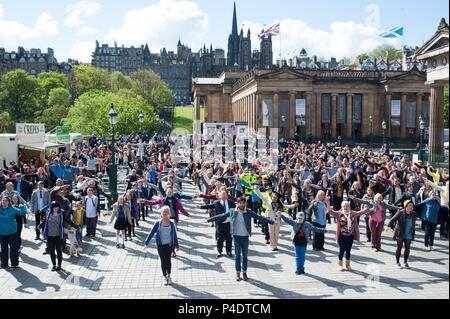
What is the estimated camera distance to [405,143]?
67188 millimetres

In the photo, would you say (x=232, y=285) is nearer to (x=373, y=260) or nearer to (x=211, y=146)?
(x=373, y=260)

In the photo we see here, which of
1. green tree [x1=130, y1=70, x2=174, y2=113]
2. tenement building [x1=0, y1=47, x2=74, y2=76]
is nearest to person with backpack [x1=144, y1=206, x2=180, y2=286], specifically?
green tree [x1=130, y1=70, x2=174, y2=113]

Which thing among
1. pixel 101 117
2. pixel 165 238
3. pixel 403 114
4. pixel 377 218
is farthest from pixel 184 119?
pixel 165 238

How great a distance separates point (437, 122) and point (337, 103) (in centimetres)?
3952

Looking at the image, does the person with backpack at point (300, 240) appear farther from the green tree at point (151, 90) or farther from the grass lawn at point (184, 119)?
the green tree at point (151, 90)

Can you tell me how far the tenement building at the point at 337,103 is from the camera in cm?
6706

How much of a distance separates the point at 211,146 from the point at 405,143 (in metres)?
36.3

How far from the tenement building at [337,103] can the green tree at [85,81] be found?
42294 mm

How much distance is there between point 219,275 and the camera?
12031 mm

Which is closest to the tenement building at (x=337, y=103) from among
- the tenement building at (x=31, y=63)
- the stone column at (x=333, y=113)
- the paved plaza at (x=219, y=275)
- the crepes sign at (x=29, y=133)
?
the stone column at (x=333, y=113)

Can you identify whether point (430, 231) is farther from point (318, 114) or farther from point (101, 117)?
point (318, 114)

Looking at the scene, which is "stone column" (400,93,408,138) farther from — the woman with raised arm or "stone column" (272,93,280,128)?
the woman with raised arm

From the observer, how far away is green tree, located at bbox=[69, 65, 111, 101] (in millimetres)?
104562

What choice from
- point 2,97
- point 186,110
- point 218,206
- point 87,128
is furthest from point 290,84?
point 186,110
